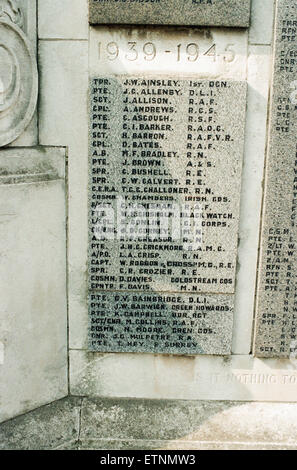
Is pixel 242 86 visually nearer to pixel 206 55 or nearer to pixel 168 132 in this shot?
pixel 206 55

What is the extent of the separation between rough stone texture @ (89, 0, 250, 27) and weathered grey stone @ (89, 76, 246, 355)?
49 cm

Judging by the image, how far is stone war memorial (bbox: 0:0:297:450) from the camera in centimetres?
389

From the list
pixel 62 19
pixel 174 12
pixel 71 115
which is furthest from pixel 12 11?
pixel 174 12

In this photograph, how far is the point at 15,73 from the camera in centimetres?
378

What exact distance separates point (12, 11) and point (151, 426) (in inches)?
154

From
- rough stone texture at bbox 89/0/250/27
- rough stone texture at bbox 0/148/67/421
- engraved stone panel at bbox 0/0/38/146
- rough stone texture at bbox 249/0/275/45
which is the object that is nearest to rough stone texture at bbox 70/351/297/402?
rough stone texture at bbox 0/148/67/421

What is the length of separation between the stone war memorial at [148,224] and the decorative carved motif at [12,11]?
2 centimetres

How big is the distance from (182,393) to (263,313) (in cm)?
116

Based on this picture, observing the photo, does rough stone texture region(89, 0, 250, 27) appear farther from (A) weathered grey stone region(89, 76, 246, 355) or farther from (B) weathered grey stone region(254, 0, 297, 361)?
(A) weathered grey stone region(89, 76, 246, 355)

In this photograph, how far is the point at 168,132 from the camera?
13.2 feet

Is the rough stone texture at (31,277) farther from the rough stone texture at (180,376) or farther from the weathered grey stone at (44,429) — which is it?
the rough stone texture at (180,376)

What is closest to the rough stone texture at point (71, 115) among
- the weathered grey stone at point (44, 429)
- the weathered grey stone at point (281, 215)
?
the weathered grey stone at point (44, 429)

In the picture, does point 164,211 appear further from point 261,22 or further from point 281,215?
point 261,22

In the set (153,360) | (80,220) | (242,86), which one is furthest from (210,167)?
(153,360)
